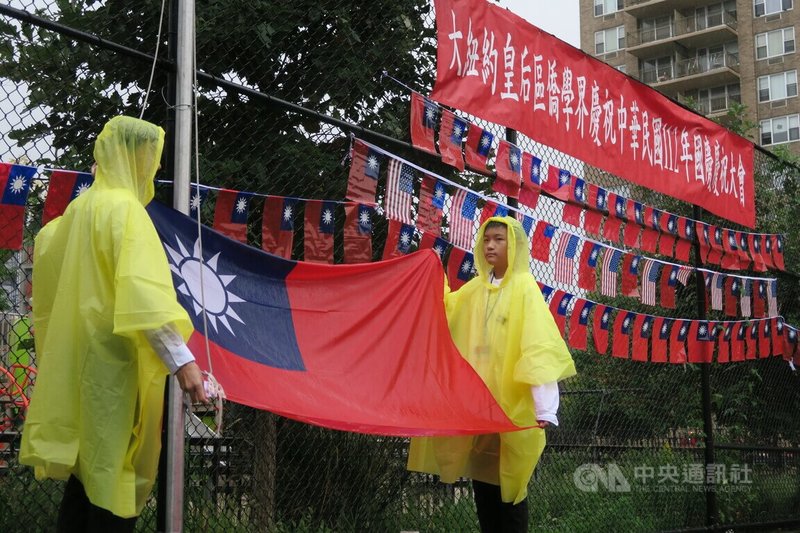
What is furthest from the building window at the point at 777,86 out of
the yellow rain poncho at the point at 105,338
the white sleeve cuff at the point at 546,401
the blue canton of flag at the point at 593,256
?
the yellow rain poncho at the point at 105,338

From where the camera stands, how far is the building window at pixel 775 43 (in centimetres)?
4284

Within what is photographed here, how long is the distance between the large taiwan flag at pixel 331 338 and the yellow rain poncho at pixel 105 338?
0.53 m

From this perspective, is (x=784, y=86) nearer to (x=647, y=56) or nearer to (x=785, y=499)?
(x=647, y=56)

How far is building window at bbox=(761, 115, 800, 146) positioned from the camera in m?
41.9

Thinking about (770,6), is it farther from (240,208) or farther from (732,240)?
(240,208)

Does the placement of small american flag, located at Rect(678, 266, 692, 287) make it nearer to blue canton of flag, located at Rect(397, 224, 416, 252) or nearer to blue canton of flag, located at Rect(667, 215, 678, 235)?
blue canton of flag, located at Rect(667, 215, 678, 235)

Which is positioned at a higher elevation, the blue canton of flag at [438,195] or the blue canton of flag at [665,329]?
the blue canton of flag at [438,195]

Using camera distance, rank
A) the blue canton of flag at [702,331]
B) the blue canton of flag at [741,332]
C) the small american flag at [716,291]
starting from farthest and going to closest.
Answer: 1. the blue canton of flag at [741,332]
2. the small american flag at [716,291]
3. the blue canton of flag at [702,331]

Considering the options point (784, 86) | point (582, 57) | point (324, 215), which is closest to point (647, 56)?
point (784, 86)

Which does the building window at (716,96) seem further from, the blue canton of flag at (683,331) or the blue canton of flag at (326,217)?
the blue canton of flag at (326,217)

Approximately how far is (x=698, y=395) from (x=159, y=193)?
8.68m

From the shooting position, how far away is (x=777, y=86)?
4309 centimetres

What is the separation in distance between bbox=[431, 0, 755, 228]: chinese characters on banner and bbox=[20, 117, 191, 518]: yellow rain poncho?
2931mm

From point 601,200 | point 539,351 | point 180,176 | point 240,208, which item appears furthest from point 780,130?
point 180,176
